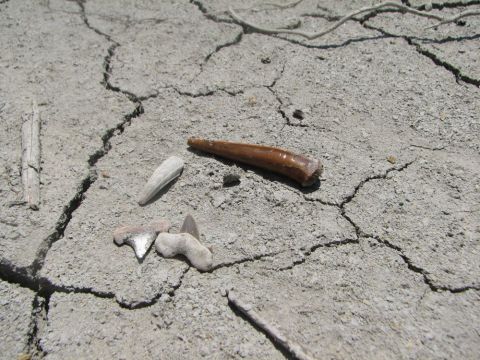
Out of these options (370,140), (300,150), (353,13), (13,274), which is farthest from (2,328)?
(353,13)

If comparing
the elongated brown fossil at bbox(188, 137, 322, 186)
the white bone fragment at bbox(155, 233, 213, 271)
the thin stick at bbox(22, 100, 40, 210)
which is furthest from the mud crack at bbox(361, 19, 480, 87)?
the thin stick at bbox(22, 100, 40, 210)

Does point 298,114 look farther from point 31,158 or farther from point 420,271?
point 31,158

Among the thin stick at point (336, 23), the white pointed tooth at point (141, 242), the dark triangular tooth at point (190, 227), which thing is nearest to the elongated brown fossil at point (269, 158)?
the dark triangular tooth at point (190, 227)

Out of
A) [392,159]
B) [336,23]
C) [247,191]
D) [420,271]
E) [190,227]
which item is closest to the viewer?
[420,271]

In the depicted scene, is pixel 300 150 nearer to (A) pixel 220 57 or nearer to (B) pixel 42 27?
(A) pixel 220 57

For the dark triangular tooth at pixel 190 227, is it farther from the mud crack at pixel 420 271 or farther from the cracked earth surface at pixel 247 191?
the mud crack at pixel 420 271

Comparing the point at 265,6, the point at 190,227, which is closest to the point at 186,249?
the point at 190,227
